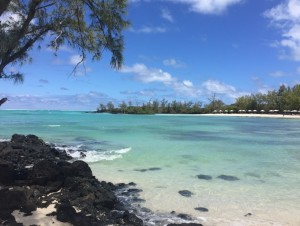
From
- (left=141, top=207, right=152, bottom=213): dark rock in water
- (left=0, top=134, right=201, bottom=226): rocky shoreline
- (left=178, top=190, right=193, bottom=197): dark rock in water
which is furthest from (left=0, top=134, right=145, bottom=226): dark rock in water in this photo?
(left=178, top=190, right=193, bottom=197): dark rock in water

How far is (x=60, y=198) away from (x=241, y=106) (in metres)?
122

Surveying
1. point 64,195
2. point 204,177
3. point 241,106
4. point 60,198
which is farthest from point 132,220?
point 241,106

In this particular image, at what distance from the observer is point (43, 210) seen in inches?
354

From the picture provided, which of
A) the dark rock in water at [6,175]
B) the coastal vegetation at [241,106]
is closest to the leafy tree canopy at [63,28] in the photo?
the dark rock in water at [6,175]

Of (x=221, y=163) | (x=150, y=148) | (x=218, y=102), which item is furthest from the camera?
(x=218, y=102)

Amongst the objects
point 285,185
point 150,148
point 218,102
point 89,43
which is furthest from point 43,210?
point 218,102

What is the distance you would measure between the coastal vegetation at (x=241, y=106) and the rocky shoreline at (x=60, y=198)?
99085mm

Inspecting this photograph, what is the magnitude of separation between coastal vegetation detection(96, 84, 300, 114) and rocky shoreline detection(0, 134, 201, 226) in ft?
325

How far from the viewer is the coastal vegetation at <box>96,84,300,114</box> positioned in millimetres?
108125

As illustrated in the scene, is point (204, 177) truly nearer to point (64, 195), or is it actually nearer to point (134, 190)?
point (134, 190)

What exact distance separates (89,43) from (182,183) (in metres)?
5.96

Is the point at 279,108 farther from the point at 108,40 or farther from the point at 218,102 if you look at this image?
the point at 108,40

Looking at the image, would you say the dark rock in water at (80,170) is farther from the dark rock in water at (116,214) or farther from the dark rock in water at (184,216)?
the dark rock in water at (184,216)

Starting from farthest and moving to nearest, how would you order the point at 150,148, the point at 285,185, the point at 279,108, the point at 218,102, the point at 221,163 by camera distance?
1. the point at 218,102
2. the point at 279,108
3. the point at 150,148
4. the point at 221,163
5. the point at 285,185
